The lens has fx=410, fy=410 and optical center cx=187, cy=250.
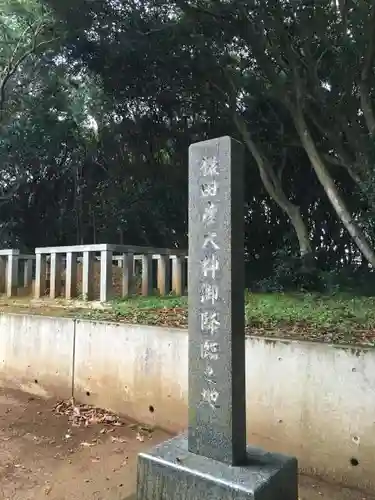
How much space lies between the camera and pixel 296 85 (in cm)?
688

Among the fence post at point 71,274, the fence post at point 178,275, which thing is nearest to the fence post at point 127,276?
the fence post at point 71,274

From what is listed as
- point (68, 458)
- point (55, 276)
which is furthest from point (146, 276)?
point (68, 458)

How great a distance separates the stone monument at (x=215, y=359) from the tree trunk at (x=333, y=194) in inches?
190

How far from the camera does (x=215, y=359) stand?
212 centimetres

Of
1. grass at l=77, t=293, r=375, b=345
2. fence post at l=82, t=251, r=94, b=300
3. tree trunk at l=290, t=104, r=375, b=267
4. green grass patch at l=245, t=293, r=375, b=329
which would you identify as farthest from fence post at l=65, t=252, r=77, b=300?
tree trunk at l=290, t=104, r=375, b=267

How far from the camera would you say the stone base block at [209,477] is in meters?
1.87

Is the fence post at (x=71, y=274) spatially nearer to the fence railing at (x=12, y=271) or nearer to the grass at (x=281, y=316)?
the grass at (x=281, y=316)

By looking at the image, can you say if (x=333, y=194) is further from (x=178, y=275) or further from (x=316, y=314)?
(x=316, y=314)

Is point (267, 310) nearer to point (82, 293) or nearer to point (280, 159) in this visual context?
point (82, 293)

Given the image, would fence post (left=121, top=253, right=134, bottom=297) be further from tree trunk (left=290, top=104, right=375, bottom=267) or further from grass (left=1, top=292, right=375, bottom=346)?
tree trunk (left=290, top=104, right=375, bottom=267)

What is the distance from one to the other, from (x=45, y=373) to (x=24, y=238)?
6.19 meters

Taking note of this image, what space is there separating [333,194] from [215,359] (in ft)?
17.5

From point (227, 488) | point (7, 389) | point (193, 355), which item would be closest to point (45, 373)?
point (7, 389)

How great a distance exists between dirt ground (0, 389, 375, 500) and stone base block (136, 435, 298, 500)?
54 cm
